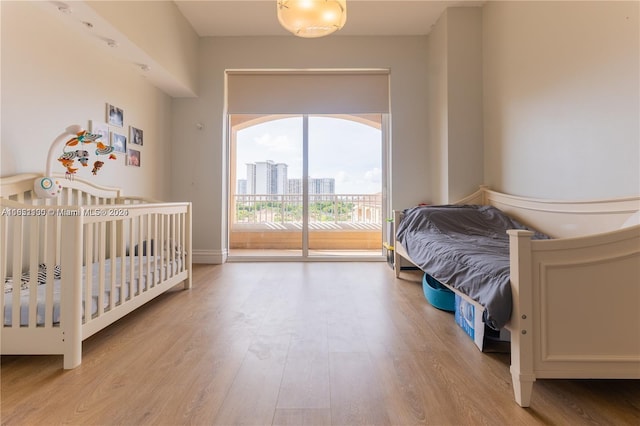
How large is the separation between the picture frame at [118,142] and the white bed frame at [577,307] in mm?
3153

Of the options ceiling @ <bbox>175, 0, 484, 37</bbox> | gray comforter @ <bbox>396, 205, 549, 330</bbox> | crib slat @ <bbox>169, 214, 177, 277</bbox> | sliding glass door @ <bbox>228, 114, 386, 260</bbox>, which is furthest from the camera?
sliding glass door @ <bbox>228, 114, 386, 260</bbox>

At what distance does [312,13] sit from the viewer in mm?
1818

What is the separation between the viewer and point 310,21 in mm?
1860

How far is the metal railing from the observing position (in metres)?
4.50

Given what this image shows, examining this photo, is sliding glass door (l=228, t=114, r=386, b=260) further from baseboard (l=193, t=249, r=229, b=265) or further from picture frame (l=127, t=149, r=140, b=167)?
picture frame (l=127, t=149, r=140, b=167)

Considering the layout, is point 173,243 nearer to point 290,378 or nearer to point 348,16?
point 290,378

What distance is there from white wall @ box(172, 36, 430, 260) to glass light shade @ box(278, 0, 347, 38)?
73.6 inches

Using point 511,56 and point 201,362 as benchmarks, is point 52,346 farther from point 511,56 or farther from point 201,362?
point 511,56

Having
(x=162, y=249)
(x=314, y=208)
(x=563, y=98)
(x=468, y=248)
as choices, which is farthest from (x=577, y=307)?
(x=314, y=208)

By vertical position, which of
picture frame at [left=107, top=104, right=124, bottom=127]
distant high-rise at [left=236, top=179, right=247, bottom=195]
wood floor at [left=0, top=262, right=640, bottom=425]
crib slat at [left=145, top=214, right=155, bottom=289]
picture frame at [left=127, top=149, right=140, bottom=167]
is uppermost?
picture frame at [left=107, top=104, right=124, bottom=127]

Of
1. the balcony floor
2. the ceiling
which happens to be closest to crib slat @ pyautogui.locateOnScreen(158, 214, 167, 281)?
the balcony floor

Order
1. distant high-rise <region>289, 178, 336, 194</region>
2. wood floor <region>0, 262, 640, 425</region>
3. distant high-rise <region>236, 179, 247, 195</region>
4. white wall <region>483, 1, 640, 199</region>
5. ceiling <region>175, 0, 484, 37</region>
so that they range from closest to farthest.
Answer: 1. wood floor <region>0, 262, 640, 425</region>
2. white wall <region>483, 1, 640, 199</region>
3. ceiling <region>175, 0, 484, 37</region>
4. distant high-rise <region>289, 178, 336, 194</region>
5. distant high-rise <region>236, 179, 247, 195</region>

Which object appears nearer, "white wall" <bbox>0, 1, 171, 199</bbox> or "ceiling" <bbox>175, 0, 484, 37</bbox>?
"white wall" <bbox>0, 1, 171, 199</bbox>

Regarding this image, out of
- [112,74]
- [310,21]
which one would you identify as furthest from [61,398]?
[112,74]
